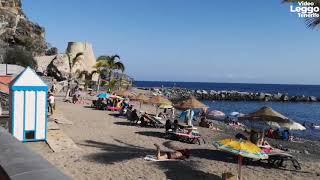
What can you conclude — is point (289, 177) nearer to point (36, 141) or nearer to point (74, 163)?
point (74, 163)

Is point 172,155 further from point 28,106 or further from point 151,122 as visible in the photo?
point 151,122

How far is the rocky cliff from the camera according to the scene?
49.0 meters

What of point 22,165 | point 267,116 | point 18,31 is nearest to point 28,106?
point 267,116

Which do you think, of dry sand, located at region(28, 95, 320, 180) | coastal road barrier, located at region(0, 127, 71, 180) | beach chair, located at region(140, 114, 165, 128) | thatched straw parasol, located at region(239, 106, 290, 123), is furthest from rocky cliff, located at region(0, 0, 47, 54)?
coastal road barrier, located at region(0, 127, 71, 180)

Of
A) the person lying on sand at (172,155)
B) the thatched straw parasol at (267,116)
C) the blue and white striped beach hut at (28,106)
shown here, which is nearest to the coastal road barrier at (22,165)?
the blue and white striped beach hut at (28,106)

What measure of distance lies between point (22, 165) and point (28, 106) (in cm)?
995

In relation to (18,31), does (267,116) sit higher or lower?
lower

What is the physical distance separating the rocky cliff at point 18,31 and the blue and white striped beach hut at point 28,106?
38.5m

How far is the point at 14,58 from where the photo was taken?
1604 inches

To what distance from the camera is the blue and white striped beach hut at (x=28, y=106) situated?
39.3 ft

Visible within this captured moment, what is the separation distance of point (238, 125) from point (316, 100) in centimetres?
6659

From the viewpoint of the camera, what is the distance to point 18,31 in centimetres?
5078

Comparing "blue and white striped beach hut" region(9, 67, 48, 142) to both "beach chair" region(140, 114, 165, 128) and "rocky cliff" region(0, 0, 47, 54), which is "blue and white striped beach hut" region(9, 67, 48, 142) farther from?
"rocky cliff" region(0, 0, 47, 54)

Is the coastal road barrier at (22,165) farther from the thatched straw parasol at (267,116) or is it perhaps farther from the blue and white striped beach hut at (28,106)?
the thatched straw parasol at (267,116)
